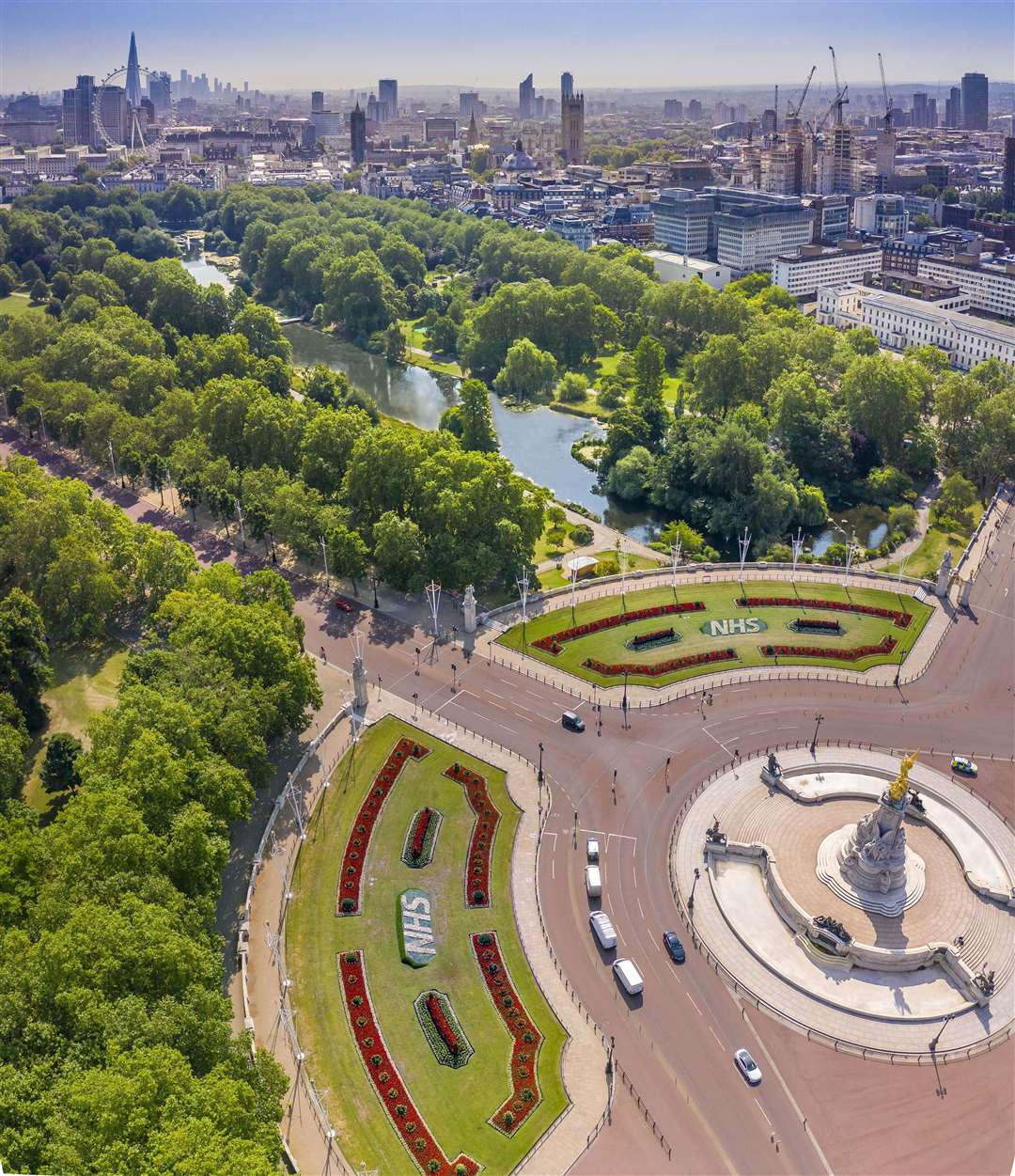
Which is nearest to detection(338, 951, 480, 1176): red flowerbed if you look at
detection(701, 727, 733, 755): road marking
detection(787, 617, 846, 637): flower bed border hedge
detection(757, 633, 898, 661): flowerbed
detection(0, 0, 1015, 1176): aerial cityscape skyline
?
detection(0, 0, 1015, 1176): aerial cityscape skyline

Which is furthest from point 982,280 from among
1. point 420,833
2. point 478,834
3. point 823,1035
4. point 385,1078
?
point 385,1078

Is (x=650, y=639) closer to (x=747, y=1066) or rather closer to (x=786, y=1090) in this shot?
(x=747, y=1066)

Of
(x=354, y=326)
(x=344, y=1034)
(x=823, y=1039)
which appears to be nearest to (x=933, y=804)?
(x=823, y=1039)

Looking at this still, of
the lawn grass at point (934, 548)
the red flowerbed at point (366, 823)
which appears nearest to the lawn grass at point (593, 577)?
the lawn grass at point (934, 548)

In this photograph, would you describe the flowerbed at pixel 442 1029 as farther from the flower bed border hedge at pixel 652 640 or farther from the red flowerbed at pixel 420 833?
the flower bed border hedge at pixel 652 640

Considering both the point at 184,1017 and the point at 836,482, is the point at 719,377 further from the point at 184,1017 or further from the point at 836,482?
the point at 184,1017

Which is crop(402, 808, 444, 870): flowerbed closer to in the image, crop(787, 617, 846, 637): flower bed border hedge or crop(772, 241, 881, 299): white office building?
crop(787, 617, 846, 637): flower bed border hedge
